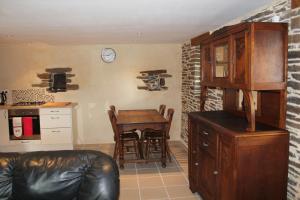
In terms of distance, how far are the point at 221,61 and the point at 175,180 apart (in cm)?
186

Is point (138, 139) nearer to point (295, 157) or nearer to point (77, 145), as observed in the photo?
point (77, 145)

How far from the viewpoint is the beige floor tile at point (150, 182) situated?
365 cm

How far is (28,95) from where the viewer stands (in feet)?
18.2

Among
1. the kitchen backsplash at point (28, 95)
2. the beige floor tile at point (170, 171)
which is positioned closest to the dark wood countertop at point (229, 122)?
the beige floor tile at point (170, 171)

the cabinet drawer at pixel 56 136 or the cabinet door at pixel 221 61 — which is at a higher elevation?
the cabinet door at pixel 221 61

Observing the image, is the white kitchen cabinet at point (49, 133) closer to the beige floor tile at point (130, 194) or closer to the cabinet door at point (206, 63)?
the beige floor tile at point (130, 194)

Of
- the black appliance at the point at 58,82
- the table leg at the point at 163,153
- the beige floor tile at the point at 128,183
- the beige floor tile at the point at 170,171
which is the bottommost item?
the beige floor tile at the point at 128,183

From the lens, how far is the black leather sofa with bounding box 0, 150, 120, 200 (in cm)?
193

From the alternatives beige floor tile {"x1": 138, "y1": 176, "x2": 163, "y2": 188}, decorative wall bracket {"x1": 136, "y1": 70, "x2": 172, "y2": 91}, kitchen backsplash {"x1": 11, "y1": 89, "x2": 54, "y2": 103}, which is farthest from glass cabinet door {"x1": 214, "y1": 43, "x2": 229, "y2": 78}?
kitchen backsplash {"x1": 11, "y1": 89, "x2": 54, "y2": 103}

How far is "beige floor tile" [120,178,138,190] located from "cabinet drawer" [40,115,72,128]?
1.86 meters

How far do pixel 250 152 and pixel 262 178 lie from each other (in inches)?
10.3

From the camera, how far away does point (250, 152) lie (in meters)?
2.24

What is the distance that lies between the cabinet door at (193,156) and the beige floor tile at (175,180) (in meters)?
0.31

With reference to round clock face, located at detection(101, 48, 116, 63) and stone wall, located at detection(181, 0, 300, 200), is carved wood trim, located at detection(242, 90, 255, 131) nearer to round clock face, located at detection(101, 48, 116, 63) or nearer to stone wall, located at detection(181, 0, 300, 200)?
stone wall, located at detection(181, 0, 300, 200)
